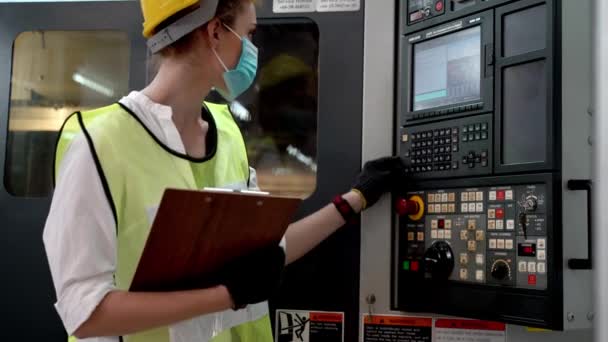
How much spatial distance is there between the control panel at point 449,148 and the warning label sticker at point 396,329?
44 cm

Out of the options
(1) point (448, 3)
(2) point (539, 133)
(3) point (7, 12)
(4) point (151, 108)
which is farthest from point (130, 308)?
(3) point (7, 12)

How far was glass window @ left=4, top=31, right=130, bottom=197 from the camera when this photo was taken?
2410mm

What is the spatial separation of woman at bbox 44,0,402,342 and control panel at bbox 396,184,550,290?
374 millimetres

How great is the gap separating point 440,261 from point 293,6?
0.95 m

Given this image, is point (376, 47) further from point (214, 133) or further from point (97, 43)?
point (97, 43)

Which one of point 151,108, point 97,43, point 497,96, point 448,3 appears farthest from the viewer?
point 97,43

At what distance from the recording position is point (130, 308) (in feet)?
4.59

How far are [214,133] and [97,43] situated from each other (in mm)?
830

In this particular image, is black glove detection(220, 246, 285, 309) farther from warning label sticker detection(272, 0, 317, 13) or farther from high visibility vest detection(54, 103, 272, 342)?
warning label sticker detection(272, 0, 317, 13)

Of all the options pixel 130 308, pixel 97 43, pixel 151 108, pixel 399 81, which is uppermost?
pixel 97 43

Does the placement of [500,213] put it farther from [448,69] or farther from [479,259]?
[448,69]

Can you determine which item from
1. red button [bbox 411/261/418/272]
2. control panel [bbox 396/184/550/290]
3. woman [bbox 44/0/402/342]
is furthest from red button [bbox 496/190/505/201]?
woman [bbox 44/0/402/342]

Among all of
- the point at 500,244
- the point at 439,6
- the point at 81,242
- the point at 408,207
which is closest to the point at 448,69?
the point at 439,6

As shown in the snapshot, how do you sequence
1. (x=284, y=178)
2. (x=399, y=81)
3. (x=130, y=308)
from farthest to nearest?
1. (x=284, y=178)
2. (x=399, y=81)
3. (x=130, y=308)
